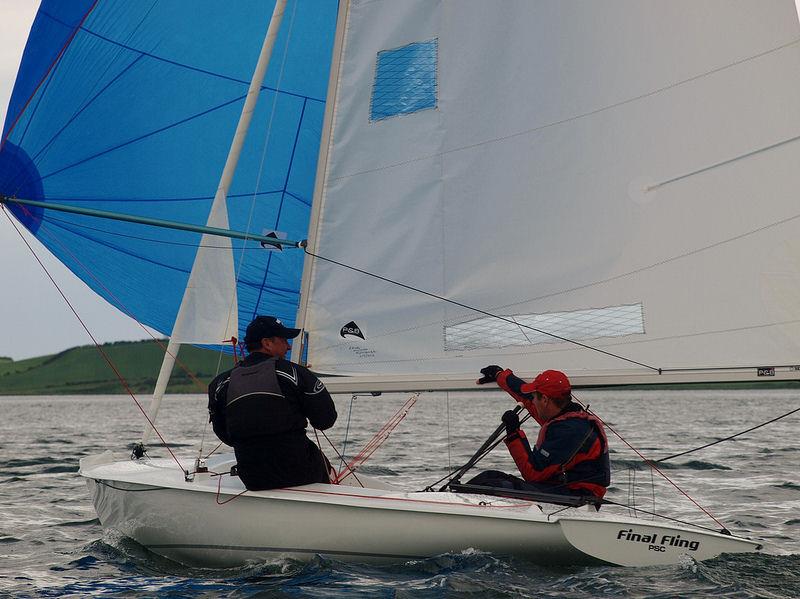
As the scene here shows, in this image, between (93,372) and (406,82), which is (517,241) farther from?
(93,372)

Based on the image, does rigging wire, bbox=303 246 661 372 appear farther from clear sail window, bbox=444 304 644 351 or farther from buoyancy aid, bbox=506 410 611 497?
buoyancy aid, bbox=506 410 611 497

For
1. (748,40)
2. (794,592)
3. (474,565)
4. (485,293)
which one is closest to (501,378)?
(485,293)

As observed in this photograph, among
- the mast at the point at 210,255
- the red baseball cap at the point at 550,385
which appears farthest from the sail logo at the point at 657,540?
the mast at the point at 210,255

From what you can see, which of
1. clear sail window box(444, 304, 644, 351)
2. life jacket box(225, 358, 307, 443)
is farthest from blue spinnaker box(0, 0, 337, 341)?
life jacket box(225, 358, 307, 443)

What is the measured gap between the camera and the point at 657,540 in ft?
18.2

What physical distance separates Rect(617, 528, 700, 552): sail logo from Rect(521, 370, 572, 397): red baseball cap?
0.95 m

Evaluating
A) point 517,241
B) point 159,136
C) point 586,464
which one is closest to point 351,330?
point 517,241

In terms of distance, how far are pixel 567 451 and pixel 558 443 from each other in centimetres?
7

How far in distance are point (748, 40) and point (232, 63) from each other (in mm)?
5178

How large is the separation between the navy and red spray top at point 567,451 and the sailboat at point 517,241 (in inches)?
8.3

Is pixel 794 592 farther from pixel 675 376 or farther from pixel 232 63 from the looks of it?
pixel 232 63

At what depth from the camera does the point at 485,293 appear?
263 inches

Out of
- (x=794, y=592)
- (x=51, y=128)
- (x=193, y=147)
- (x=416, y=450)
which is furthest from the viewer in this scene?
(x=416, y=450)

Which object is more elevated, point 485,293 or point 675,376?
point 485,293
